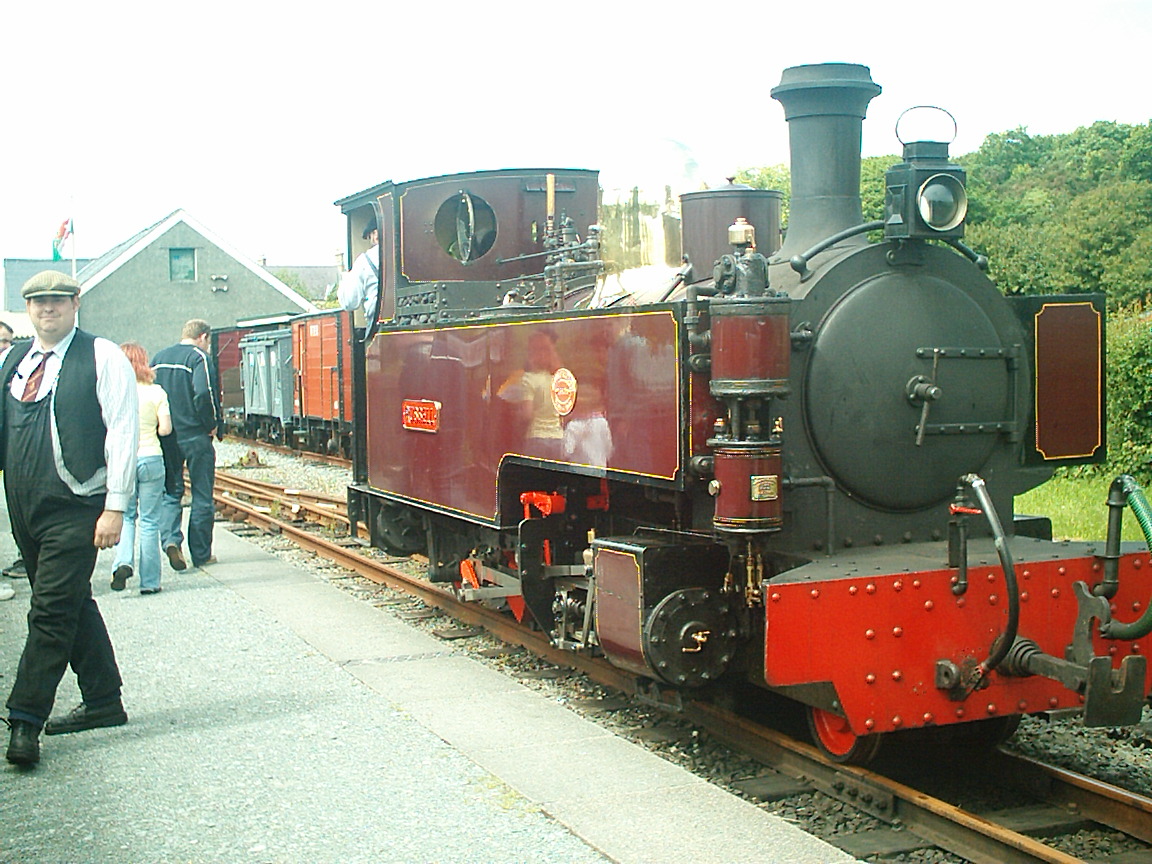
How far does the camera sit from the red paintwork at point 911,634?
4273 mm

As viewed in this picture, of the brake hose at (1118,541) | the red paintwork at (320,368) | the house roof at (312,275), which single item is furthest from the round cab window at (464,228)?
the house roof at (312,275)

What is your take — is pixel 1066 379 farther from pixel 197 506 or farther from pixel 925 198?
pixel 197 506

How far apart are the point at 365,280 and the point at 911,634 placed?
512 centimetres

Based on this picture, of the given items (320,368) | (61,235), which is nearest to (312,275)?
(61,235)

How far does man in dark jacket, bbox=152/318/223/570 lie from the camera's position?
935 cm

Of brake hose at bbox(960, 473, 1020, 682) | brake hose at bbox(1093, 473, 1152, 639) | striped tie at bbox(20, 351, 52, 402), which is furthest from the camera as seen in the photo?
striped tie at bbox(20, 351, 52, 402)

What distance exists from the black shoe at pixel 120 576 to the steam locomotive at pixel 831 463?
138 inches

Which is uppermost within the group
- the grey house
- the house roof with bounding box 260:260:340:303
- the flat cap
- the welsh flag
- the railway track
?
the house roof with bounding box 260:260:340:303

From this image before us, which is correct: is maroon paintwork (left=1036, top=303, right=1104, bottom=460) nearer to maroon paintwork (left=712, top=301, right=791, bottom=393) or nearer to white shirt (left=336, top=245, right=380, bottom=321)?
maroon paintwork (left=712, top=301, right=791, bottom=393)

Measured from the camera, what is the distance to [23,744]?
470 cm

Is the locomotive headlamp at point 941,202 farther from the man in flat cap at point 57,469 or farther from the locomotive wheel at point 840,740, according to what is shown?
the man in flat cap at point 57,469

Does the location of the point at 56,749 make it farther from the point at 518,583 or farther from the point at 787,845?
the point at 787,845

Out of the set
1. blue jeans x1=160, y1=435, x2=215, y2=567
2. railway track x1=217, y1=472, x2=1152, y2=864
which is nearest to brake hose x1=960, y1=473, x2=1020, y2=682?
railway track x1=217, y1=472, x2=1152, y2=864

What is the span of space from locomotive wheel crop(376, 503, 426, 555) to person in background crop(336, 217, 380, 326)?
4.15 ft
